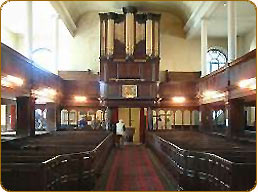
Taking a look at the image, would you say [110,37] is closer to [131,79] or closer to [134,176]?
[131,79]

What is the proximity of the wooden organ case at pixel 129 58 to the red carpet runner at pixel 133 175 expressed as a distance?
5038 mm

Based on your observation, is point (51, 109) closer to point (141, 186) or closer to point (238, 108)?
point (238, 108)

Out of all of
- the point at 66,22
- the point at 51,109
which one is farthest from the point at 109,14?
the point at 51,109

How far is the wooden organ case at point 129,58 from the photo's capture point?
1670 centimetres

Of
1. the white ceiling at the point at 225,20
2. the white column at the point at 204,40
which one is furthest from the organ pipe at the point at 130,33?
the white ceiling at the point at 225,20

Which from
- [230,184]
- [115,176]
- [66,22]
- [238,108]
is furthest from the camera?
[66,22]

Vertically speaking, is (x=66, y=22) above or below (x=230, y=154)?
above

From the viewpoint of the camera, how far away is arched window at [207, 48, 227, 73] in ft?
65.6

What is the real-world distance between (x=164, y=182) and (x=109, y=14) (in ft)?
37.0

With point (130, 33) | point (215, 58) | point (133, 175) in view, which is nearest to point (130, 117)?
point (130, 33)

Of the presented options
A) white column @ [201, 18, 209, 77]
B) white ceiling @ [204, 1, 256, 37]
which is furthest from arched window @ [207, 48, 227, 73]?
white column @ [201, 18, 209, 77]

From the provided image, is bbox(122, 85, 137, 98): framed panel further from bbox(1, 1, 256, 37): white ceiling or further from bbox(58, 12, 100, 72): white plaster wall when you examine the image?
bbox(1, 1, 256, 37): white ceiling

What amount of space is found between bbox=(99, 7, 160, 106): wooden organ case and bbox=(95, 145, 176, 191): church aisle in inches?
203

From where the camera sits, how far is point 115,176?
8.53 metres
